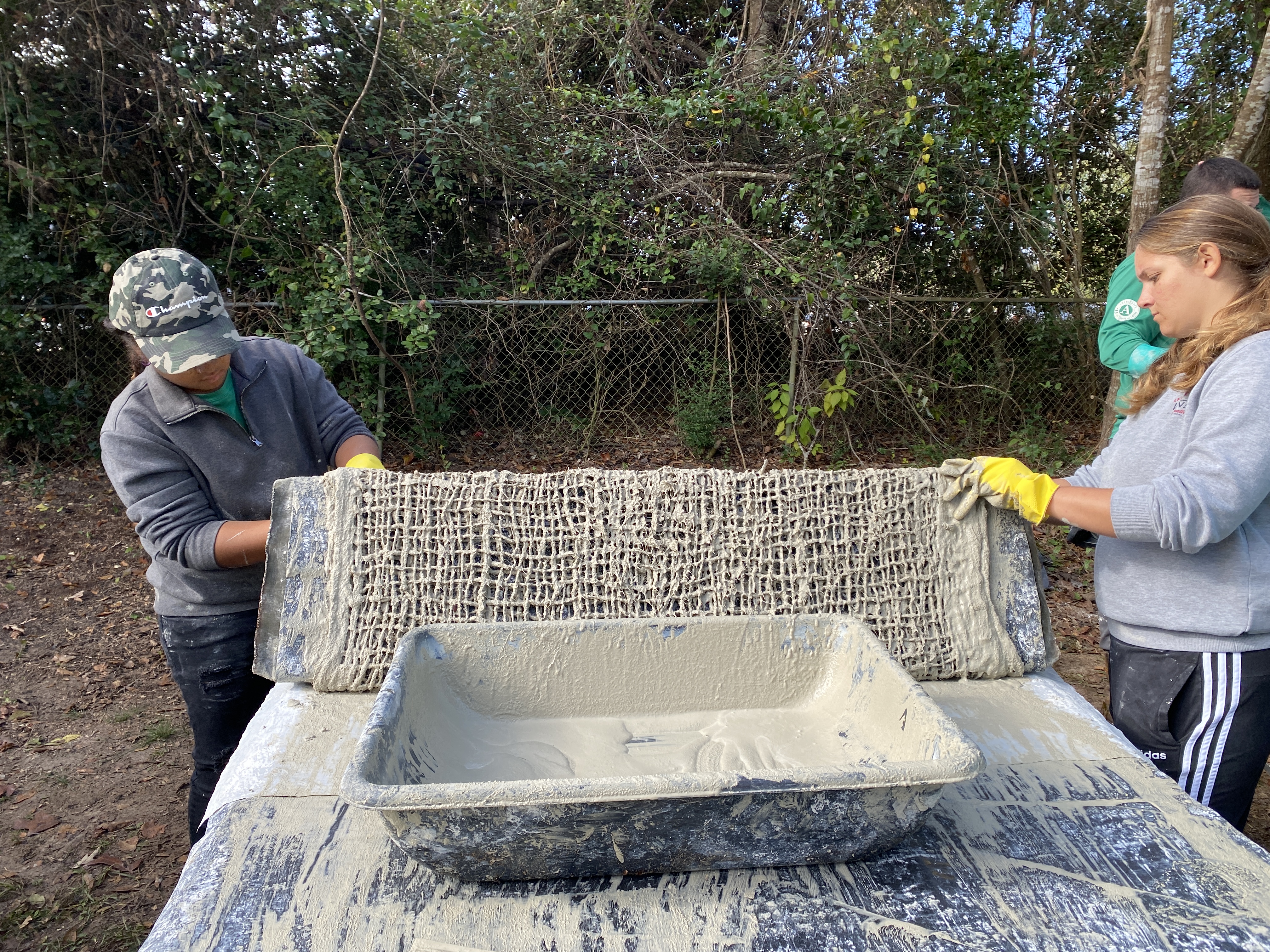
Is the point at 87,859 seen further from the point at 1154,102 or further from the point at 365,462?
the point at 1154,102

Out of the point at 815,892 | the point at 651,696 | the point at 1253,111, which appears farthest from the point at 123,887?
the point at 1253,111

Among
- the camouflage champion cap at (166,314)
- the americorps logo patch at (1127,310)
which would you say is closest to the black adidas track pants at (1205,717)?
the americorps logo patch at (1127,310)

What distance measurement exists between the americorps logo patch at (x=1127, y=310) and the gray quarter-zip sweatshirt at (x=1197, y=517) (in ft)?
2.68

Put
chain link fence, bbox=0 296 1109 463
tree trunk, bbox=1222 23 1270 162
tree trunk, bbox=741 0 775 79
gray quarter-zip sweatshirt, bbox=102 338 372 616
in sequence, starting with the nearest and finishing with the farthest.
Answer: gray quarter-zip sweatshirt, bbox=102 338 372 616, tree trunk, bbox=1222 23 1270 162, chain link fence, bbox=0 296 1109 463, tree trunk, bbox=741 0 775 79

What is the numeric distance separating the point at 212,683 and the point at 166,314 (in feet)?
2.94

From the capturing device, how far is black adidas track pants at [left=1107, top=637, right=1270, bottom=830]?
1.44 metres

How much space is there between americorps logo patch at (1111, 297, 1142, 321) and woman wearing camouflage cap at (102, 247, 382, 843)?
2.21 m

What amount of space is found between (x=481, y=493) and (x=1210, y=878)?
153 cm

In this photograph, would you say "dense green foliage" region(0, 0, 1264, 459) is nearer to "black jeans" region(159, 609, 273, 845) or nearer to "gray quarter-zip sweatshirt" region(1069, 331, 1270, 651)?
"black jeans" region(159, 609, 273, 845)

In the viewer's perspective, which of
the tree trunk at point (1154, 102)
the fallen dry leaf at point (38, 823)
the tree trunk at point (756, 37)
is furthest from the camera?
the tree trunk at point (756, 37)

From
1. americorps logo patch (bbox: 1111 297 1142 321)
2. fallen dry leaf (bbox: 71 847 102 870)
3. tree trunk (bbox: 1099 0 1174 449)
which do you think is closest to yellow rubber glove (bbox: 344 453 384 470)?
fallen dry leaf (bbox: 71 847 102 870)

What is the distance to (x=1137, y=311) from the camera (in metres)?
2.24

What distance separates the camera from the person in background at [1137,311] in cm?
221

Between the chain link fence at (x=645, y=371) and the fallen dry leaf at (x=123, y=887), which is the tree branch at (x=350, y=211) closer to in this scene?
the chain link fence at (x=645, y=371)
